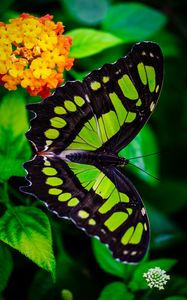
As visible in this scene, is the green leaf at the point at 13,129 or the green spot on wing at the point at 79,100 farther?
the green leaf at the point at 13,129

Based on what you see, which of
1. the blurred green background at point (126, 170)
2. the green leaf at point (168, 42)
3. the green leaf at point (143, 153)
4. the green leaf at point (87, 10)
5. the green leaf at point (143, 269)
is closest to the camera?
the blurred green background at point (126, 170)

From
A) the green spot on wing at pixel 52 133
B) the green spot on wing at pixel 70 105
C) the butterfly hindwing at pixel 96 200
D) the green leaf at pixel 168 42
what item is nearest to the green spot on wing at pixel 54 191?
the butterfly hindwing at pixel 96 200

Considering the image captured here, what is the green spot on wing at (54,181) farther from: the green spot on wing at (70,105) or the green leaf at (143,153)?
the green leaf at (143,153)

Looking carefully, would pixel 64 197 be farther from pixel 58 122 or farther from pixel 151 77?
pixel 151 77

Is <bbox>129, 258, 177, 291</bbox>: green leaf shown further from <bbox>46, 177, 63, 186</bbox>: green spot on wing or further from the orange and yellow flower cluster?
the orange and yellow flower cluster

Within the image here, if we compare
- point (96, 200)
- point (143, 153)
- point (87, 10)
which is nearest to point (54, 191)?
point (96, 200)

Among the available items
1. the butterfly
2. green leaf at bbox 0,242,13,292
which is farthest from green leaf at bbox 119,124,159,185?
green leaf at bbox 0,242,13,292

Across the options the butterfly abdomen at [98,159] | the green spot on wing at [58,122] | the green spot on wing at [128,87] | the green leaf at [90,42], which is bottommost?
the butterfly abdomen at [98,159]

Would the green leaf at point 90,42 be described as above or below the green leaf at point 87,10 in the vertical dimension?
Result: below
